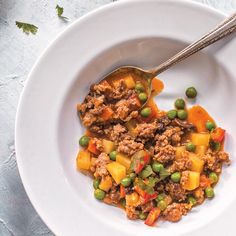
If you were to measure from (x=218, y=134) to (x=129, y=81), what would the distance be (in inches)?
34.0

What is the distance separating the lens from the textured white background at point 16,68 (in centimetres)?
452

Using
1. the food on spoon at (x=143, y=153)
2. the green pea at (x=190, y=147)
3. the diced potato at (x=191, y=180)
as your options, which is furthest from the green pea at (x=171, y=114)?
the diced potato at (x=191, y=180)

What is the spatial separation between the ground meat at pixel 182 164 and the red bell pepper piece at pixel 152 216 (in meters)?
0.35

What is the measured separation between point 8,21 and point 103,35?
106 cm

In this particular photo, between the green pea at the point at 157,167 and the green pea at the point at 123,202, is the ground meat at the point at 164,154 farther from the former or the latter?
the green pea at the point at 123,202

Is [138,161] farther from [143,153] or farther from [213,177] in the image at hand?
[213,177]

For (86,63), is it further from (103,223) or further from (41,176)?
(103,223)

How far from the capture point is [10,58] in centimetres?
456

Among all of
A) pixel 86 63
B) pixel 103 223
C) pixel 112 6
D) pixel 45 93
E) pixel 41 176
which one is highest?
pixel 112 6

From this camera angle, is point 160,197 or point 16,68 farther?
point 16,68

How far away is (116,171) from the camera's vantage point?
4125 mm

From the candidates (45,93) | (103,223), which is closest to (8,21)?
(45,93)

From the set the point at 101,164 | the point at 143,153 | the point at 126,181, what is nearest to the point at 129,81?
the point at 143,153

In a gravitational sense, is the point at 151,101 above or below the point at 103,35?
below
